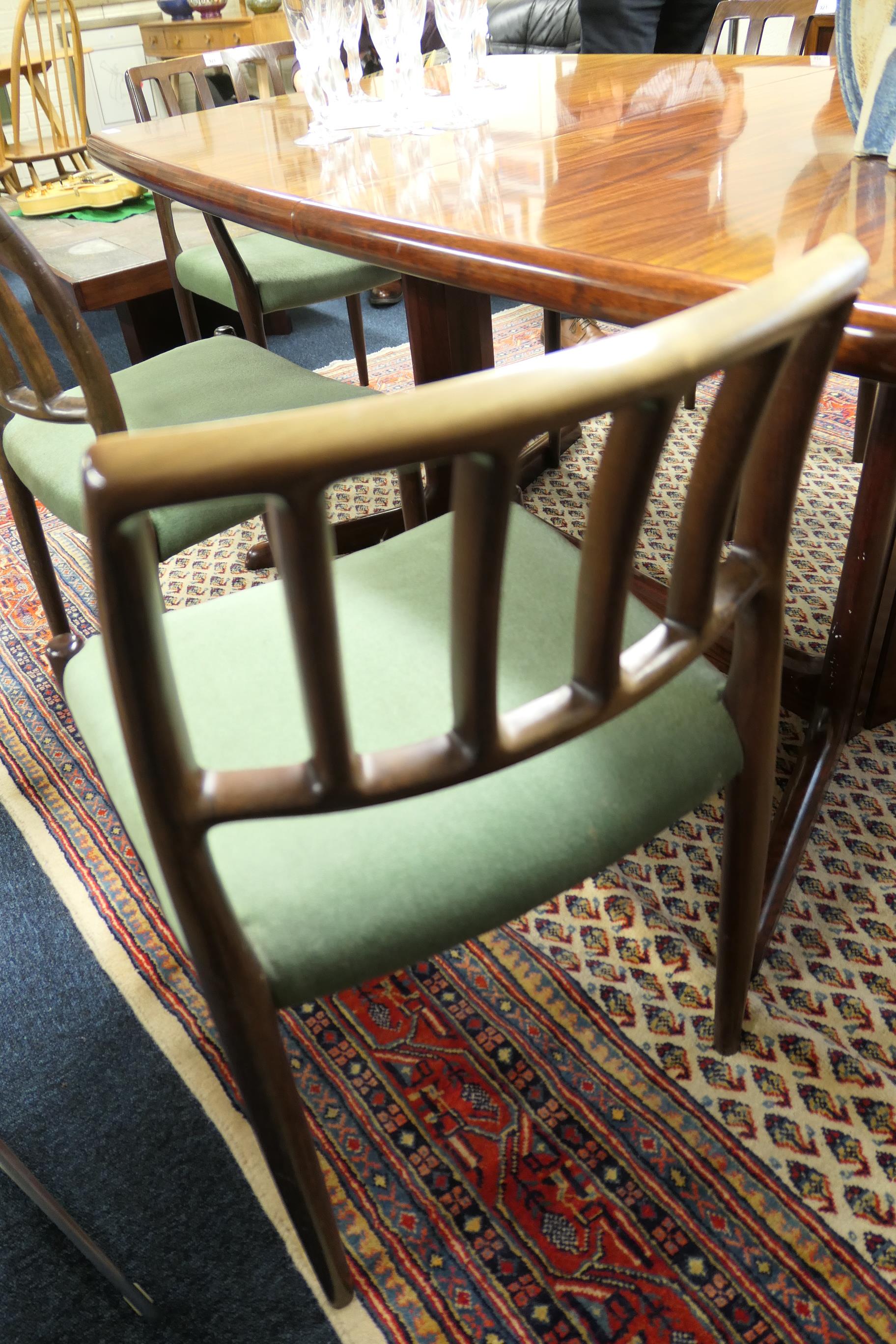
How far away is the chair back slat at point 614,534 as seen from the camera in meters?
0.40

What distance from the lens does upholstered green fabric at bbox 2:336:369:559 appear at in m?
1.05

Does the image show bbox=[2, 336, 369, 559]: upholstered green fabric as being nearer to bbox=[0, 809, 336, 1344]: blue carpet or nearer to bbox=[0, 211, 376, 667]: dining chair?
bbox=[0, 211, 376, 667]: dining chair

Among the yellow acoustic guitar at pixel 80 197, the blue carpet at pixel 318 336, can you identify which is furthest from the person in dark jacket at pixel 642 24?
the yellow acoustic guitar at pixel 80 197

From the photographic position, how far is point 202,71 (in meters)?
1.94

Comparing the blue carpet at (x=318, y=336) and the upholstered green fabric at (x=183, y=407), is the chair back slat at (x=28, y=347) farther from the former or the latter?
the blue carpet at (x=318, y=336)

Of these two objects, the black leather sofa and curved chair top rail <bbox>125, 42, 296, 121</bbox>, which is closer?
curved chair top rail <bbox>125, 42, 296, 121</bbox>

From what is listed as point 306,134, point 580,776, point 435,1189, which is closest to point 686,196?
point 580,776

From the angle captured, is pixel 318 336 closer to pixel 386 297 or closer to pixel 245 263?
pixel 386 297

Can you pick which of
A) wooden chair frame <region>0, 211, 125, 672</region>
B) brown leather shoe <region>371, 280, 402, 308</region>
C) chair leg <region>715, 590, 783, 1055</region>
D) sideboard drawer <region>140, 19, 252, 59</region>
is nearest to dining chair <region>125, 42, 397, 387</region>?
wooden chair frame <region>0, 211, 125, 672</region>

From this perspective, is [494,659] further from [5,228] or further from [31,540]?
[31,540]

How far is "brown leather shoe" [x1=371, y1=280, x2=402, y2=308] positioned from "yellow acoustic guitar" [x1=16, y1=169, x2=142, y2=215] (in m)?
0.77

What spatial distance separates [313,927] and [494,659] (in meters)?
0.22

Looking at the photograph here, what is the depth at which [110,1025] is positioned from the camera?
1.00m

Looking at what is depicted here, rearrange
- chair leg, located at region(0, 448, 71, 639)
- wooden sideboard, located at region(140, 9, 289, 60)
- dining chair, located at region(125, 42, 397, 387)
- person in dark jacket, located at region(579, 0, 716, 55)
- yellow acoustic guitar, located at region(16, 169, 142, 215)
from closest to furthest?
chair leg, located at region(0, 448, 71, 639) < dining chair, located at region(125, 42, 397, 387) < person in dark jacket, located at region(579, 0, 716, 55) < yellow acoustic guitar, located at region(16, 169, 142, 215) < wooden sideboard, located at region(140, 9, 289, 60)
